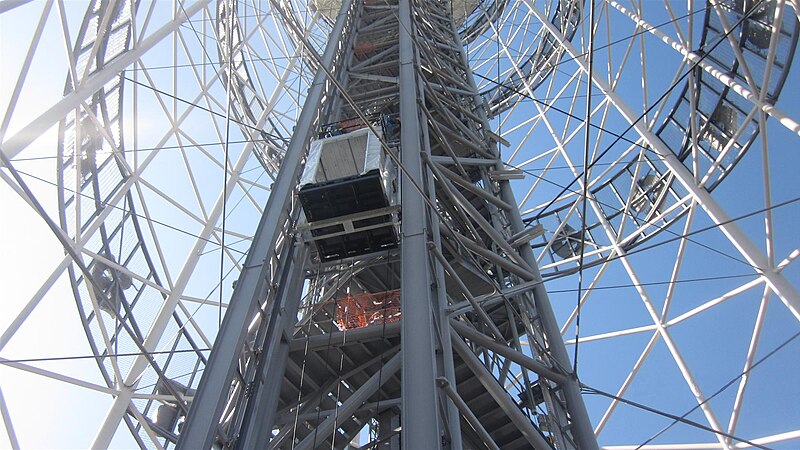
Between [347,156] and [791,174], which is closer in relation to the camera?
[347,156]

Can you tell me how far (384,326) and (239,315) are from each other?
2.44m

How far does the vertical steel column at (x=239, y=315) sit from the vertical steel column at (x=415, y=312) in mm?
2163

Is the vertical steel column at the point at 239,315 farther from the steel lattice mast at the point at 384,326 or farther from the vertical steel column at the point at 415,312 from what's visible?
the vertical steel column at the point at 415,312

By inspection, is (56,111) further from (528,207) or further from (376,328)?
(528,207)

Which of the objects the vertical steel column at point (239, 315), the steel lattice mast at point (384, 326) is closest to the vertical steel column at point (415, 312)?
the steel lattice mast at point (384, 326)

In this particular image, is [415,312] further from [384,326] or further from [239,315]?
[239,315]

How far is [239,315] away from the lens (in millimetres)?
9383

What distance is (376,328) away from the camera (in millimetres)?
10867

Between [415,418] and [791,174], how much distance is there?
1391 centimetres

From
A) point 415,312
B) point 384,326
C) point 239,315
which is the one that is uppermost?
point 384,326

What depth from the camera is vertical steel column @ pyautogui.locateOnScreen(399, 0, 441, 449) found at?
7301mm

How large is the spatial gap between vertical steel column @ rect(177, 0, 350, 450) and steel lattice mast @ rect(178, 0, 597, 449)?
0.08 feet

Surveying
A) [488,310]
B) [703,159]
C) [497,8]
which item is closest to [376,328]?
[488,310]

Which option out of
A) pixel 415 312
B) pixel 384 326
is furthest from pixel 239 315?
pixel 415 312
